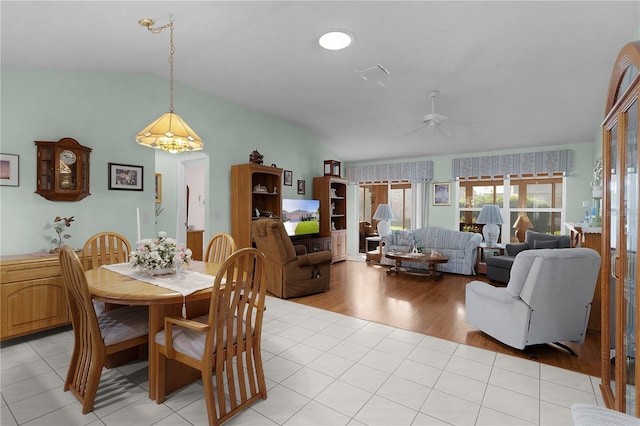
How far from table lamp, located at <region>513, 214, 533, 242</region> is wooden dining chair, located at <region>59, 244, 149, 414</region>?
688cm

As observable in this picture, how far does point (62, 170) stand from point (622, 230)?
15.0 feet

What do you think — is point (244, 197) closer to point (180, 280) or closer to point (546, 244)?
point (180, 280)

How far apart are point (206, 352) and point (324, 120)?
4918 mm

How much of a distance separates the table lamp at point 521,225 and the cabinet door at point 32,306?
292 inches

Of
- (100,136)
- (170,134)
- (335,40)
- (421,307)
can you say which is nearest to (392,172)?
(421,307)

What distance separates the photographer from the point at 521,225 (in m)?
6.58

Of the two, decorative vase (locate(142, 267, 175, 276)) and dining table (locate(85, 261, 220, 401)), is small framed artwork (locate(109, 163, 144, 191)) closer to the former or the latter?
dining table (locate(85, 261, 220, 401))

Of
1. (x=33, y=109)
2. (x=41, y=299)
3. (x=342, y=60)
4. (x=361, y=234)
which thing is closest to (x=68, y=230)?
(x=41, y=299)

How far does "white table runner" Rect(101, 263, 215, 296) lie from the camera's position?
200 centimetres

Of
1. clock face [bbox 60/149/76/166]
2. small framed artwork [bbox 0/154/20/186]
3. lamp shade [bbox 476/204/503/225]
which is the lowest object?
lamp shade [bbox 476/204/503/225]

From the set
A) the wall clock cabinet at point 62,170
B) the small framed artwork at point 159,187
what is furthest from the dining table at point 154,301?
the small framed artwork at point 159,187

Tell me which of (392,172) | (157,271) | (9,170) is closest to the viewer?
(157,271)

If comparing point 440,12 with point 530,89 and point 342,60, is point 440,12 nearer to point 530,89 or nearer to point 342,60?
point 342,60

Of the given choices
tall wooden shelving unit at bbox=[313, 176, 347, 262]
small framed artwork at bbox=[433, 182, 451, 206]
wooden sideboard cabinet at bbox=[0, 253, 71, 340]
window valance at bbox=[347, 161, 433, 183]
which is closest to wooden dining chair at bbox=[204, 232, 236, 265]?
wooden sideboard cabinet at bbox=[0, 253, 71, 340]
